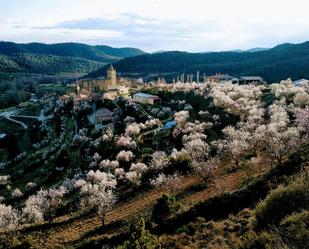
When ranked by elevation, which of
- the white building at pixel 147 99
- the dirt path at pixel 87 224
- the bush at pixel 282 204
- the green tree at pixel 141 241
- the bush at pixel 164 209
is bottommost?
the dirt path at pixel 87 224

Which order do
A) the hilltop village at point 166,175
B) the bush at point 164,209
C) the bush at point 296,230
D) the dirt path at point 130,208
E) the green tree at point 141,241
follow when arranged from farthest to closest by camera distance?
Result: 1. the dirt path at point 130,208
2. the bush at point 164,209
3. the hilltop village at point 166,175
4. the green tree at point 141,241
5. the bush at point 296,230

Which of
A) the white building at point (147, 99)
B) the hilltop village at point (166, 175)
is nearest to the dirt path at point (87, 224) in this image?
the hilltop village at point (166, 175)

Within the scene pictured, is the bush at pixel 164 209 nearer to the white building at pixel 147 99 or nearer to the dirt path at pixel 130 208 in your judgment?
the dirt path at pixel 130 208

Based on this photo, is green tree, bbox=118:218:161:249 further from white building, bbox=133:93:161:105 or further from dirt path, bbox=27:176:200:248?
white building, bbox=133:93:161:105

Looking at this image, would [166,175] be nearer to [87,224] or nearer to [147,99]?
[87,224]

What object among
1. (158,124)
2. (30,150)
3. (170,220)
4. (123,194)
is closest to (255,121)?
(158,124)

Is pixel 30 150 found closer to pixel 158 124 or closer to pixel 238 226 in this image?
pixel 158 124

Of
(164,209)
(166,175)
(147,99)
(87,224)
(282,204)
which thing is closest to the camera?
(282,204)

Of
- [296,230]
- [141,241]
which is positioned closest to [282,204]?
[296,230]

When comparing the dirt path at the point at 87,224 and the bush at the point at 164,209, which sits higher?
the bush at the point at 164,209

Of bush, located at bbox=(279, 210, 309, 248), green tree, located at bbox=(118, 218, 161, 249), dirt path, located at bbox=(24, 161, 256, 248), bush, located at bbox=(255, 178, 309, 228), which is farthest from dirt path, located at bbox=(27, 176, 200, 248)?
bush, located at bbox=(279, 210, 309, 248)
